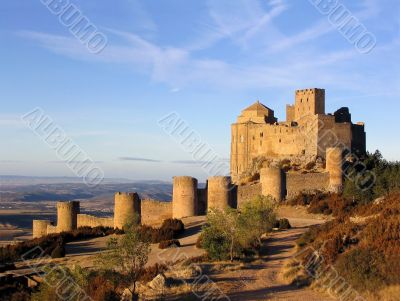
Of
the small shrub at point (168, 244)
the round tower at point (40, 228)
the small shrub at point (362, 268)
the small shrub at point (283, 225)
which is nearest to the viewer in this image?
the small shrub at point (362, 268)

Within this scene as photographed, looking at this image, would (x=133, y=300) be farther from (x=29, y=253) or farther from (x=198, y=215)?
(x=198, y=215)

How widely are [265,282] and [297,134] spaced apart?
25.3m

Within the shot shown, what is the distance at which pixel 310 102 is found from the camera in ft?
142

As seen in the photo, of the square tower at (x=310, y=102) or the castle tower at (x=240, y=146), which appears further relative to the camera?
the castle tower at (x=240, y=146)

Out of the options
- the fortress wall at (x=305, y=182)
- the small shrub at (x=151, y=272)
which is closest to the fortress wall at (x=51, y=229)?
the fortress wall at (x=305, y=182)

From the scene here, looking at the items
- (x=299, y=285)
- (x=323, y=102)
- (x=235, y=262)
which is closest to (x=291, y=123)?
(x=323, y=102)

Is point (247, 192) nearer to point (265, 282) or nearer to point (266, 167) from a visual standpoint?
point (266, 167)

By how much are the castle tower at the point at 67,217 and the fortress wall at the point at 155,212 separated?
5617 mm

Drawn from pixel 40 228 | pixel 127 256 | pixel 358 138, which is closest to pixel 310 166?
pixel 358 138

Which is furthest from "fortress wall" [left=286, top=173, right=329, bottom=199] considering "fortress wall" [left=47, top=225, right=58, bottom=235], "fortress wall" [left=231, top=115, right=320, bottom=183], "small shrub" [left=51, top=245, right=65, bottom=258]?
"fortress wall" [left=47, top=225, right=58, bottom=235]

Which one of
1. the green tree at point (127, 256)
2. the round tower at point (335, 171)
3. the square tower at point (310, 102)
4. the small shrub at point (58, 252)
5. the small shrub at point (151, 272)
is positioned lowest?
the small shrub at point (58, 252)

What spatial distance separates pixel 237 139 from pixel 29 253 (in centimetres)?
1988

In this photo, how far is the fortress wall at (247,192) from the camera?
3403 centimetres

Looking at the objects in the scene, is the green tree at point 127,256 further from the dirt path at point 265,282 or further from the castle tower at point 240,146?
the castle tower at point 240,146
